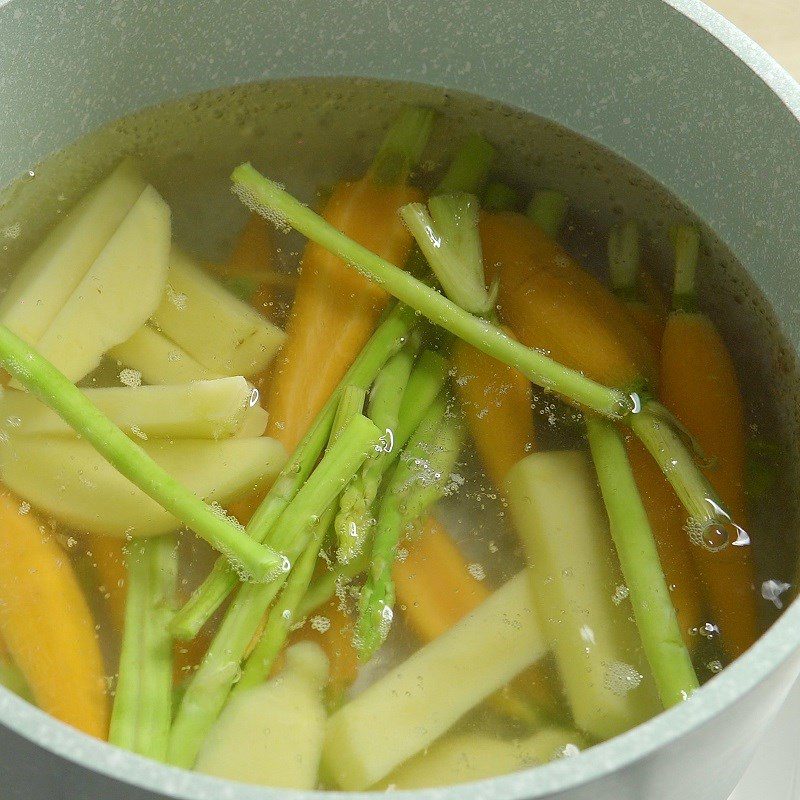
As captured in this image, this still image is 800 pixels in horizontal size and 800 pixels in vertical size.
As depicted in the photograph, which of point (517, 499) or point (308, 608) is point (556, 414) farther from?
point (308, 608)

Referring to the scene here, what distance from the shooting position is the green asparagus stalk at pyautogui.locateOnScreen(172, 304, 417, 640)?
61cm

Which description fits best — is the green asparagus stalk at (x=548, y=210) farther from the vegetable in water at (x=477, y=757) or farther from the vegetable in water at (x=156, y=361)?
the vegetable in water at (x=477, y=757)

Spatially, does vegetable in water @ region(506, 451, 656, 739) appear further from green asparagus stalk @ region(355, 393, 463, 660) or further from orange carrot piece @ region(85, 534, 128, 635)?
orange carrot piece @ region(85, 534, 128, 635)

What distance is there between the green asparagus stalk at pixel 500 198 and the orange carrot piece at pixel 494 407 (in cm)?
→ 15

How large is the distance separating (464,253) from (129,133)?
30 centimetres

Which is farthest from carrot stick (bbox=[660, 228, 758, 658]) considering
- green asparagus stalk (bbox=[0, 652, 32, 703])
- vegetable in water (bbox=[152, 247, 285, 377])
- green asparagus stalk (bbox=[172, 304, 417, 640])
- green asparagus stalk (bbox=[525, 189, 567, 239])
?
green asparagus stalk (bbox=[0, 652, 32, 703])

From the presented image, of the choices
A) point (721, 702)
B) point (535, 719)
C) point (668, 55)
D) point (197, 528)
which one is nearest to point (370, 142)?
point (668, 55)

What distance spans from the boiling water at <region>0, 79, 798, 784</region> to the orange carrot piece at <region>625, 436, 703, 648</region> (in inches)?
0.5

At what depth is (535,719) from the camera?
59cm

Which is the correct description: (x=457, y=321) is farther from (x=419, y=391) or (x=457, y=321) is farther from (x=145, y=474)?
(x=145, y=474)

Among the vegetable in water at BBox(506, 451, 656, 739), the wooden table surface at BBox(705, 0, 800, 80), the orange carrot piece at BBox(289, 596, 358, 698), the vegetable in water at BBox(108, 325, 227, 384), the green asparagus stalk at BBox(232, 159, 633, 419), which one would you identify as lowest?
the orange carrot piece at BBox(289, 596, 358, 698)

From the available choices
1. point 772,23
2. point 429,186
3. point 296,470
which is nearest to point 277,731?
point 296,470

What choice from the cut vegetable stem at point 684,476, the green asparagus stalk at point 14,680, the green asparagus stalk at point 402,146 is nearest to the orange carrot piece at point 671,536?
the cut vegetable stem at point 684,476

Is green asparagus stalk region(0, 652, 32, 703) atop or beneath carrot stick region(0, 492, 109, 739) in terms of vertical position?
beneath
